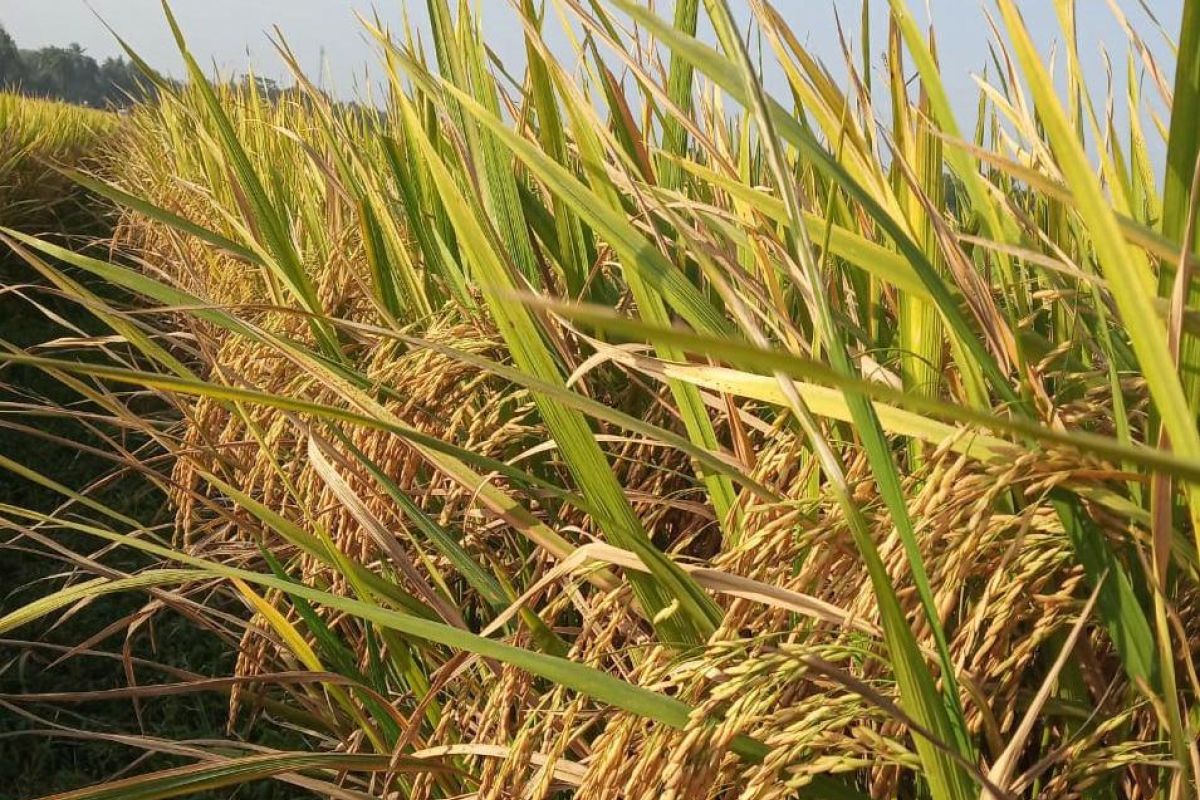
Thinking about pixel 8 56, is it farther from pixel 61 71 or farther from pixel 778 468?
pixel 778 468

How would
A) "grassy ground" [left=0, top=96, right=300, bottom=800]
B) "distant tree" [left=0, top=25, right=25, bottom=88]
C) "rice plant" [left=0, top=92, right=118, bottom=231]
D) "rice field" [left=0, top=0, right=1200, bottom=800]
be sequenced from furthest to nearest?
"distant tree" [left=0, top=25, right=25, bottom=88], "rice plant" [left=0, top=92, right=118, bottom=231], "grassy ground" [left=0, top=96, right=300, bottom=800], "rice field" [left=0, top=0, right=1200, bottom=800]

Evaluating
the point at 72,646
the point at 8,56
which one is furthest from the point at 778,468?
the point at 8,56

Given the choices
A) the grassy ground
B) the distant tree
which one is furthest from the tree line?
the grassy ground

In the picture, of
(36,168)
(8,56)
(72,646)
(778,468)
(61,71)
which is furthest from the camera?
(61,71)

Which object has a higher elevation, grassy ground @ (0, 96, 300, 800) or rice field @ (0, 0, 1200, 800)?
rice field @ (0, 0, 1200, 800)

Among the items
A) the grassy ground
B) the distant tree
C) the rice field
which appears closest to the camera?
the rice field

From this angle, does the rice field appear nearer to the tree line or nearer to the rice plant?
the rice plant

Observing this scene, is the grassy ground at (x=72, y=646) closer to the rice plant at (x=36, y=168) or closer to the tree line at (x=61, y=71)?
the rice plant at (x=36, y=168)

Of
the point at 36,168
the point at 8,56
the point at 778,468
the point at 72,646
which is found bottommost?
the point at 72,646

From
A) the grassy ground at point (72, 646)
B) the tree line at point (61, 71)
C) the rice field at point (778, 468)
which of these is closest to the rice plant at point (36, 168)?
the grassy ground at point (72, 646)

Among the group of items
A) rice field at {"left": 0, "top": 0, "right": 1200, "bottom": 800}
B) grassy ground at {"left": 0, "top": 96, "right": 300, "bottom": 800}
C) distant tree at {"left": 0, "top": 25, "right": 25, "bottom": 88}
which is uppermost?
distant tree at {"left": 0, "top": 25, "right": 25, "bottom": 88}

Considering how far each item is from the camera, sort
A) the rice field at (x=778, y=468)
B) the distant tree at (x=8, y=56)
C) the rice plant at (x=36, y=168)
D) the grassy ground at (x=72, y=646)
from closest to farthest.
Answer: the rice field at (x=778, y=468) → the grassy ground at (x=72, y=646) → the rice plant at (x=36, y=168) → the distant tree at (x=8, y=56)

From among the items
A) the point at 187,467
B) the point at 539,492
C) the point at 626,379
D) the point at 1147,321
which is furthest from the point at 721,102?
the point at 1147,321

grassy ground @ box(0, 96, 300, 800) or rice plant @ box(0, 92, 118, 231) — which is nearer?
grassy ground @ box(0, 96, 300, 800)
